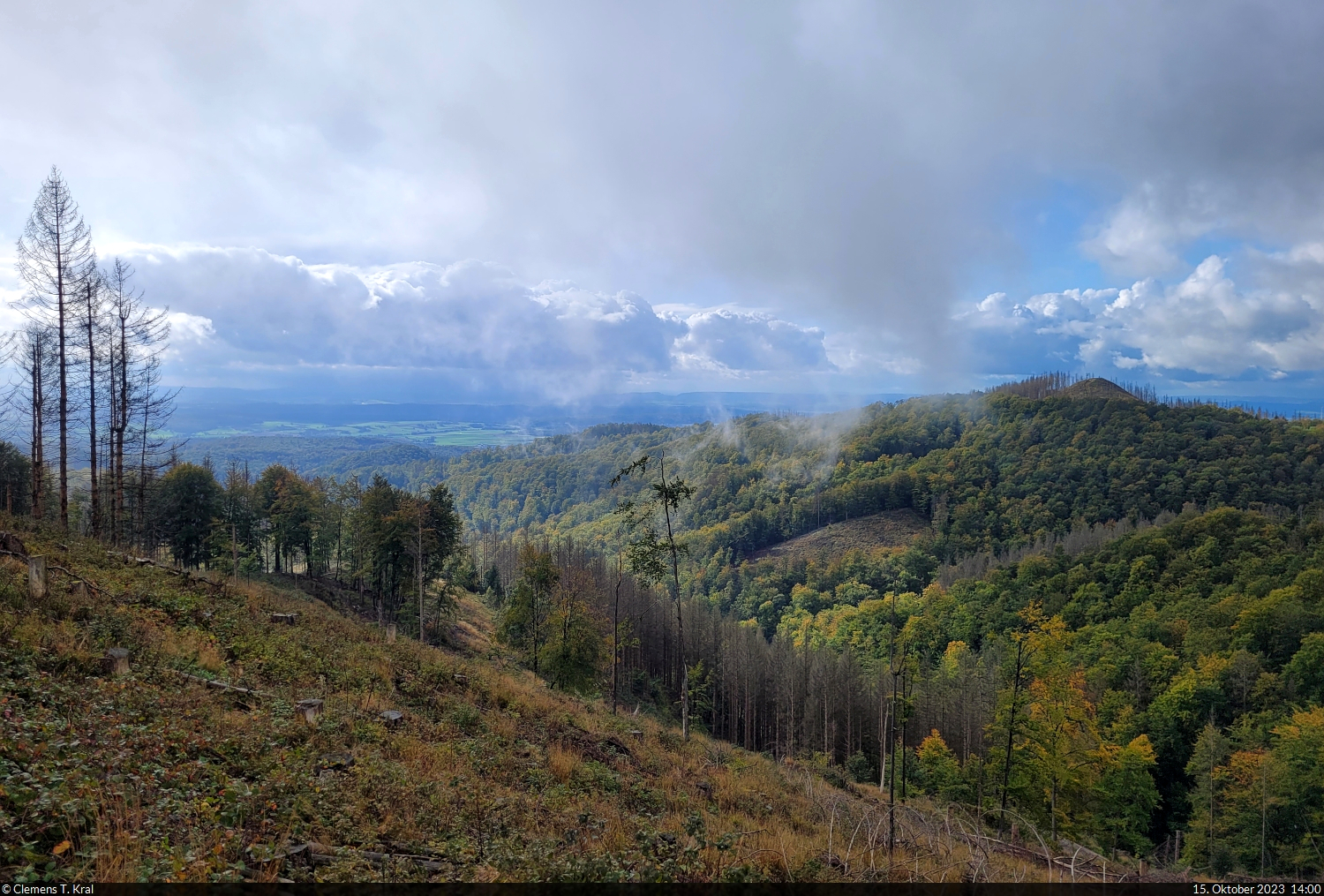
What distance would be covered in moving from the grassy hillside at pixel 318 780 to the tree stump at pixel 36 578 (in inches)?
7.7

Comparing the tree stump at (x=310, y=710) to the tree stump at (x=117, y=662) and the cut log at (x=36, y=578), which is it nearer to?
the tree stump at (x=117, y=662)

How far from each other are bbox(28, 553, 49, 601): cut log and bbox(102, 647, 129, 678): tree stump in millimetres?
3091

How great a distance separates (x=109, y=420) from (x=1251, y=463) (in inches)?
8084

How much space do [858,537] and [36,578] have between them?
155642 millimetres

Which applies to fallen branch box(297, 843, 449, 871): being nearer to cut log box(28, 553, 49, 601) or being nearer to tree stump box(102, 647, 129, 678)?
tree stump box(102, 647, 129, 678)

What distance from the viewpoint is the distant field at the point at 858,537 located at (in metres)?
144

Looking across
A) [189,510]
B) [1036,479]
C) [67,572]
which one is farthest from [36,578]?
[1036,479]

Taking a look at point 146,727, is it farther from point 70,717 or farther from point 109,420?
point 109,420

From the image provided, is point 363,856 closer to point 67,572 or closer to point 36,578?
point 36,578

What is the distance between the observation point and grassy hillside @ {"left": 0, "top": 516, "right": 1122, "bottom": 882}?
5.39m

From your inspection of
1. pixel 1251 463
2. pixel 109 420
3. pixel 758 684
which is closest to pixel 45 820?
pixel 109 420

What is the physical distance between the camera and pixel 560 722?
14.5 metres

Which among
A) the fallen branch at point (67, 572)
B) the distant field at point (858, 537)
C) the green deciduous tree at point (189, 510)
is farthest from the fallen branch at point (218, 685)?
the distant field at point (858, 537)

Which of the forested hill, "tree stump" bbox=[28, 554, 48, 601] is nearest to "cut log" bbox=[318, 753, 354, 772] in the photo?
"tree stump" bbox=[28, 554, 48, 601]
